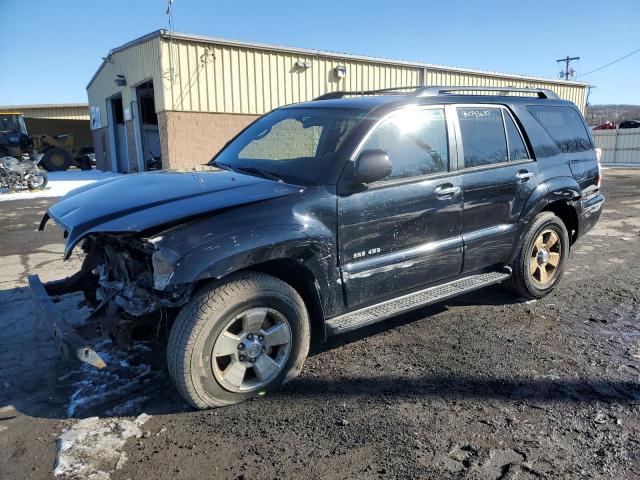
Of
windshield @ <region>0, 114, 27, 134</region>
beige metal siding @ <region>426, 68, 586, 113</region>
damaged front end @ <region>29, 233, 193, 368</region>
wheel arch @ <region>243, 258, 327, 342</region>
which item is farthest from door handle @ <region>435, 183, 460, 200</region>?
windshield @ <region>0, 114, 27, 134</region>

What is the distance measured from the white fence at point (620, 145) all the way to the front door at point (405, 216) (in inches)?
1083

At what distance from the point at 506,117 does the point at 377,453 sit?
327cm

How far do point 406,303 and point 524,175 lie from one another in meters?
1.77

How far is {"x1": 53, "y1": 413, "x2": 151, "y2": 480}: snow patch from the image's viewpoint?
7.98 feet

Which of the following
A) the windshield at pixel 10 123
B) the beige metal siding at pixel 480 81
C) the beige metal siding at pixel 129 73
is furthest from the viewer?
the windshield at pixel 10 123

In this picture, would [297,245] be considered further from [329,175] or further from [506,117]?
[506,117]

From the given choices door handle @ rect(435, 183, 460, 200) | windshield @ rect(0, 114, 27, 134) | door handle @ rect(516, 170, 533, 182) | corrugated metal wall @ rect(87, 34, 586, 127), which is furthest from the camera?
windshield @ rect(0, 114, 27, 134)

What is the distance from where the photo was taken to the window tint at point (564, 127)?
4.80 metres

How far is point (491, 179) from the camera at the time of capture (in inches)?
162

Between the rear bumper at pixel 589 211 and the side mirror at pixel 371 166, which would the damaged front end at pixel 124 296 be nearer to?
the side mirror at pixel 371 166

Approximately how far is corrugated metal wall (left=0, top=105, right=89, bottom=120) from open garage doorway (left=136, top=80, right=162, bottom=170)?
884 inches

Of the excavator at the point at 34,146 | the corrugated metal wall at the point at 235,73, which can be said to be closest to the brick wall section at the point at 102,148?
the excavator at the point at 34,146

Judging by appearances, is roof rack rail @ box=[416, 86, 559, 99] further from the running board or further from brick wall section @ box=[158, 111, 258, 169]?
brick wall section @ box=[158, 111, 258, 169]

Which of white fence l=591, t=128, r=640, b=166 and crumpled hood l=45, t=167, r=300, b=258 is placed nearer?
crumpled hood l=45, t=167, r=300, b=258
